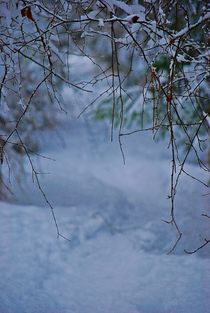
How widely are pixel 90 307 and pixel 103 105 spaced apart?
539 centimetres

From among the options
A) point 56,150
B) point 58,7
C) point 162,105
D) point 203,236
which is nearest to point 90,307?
point 203,236

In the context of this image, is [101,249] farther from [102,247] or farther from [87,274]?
[87,274]

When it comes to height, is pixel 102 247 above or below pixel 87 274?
above

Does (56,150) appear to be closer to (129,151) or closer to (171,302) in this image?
(129,151)

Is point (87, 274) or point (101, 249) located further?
point (101, 249)

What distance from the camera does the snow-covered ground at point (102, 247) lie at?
459 cm

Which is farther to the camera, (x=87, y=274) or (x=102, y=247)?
(x=102, y=247)

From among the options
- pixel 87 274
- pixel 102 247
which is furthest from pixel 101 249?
pixel 87 274

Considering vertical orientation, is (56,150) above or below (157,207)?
above

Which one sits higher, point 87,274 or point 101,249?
point 101,249

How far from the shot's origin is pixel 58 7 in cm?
365

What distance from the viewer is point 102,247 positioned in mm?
6094

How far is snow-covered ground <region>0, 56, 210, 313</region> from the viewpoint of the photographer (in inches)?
181

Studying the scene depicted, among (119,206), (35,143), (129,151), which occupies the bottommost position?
(119,206)
